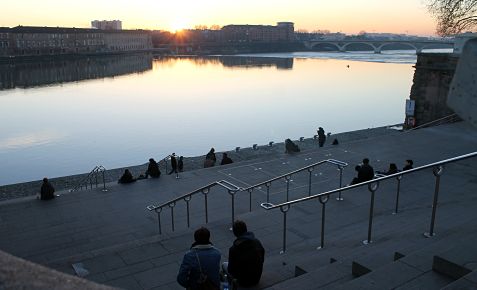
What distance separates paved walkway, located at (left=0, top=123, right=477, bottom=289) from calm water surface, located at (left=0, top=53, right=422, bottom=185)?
380 inches

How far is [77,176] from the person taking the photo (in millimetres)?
18781

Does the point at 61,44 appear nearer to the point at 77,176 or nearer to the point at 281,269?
the point at 77,176

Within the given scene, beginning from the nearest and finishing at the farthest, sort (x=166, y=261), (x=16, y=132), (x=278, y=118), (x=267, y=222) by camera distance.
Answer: (x=166, y=261) < (x=267, y=222) < (x=16, y=132) < (x=278, y=118)

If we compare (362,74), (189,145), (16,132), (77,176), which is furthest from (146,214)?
(362,74)

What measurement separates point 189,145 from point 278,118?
10.3m

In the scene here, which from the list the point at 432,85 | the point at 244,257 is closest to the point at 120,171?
the point at 432,85

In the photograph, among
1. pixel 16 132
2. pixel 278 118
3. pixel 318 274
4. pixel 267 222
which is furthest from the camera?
pixel 278 118

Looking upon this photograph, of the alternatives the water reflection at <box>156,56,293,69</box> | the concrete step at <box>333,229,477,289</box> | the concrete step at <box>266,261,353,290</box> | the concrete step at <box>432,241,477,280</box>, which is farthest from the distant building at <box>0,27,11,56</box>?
the concrete step at <box>432,241,477,280</box>

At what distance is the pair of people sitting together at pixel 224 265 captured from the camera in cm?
339

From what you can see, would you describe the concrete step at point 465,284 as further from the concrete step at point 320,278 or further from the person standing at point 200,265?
the person standing at point 200,265

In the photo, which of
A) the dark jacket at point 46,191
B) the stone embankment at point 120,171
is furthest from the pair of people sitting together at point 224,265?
the stone embankment at point 120,171

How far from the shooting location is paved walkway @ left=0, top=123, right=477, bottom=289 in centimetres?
600

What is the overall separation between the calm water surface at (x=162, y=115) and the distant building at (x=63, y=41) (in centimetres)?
4702

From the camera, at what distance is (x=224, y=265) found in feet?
14.8
